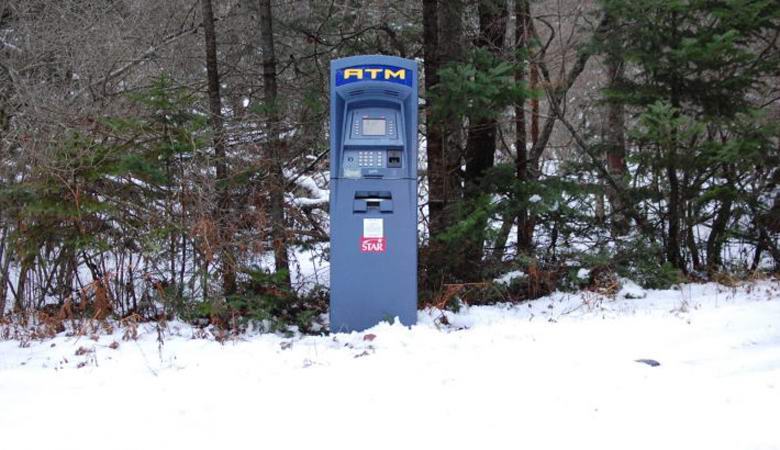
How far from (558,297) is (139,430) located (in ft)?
13.8

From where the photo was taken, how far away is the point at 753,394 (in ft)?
10.5

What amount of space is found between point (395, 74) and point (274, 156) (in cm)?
200

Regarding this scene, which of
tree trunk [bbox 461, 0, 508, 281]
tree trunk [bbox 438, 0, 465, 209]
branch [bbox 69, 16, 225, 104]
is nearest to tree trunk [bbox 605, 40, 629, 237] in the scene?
tree trunk [bbox 461, 0, 508, 281]

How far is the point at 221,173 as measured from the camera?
5.76 meters

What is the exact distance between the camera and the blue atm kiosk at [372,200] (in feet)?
15.3

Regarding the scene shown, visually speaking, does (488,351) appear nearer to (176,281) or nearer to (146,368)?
(146,368)

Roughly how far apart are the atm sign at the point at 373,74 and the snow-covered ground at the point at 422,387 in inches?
74.7

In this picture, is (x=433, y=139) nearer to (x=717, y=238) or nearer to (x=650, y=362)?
(x=650, y=362)

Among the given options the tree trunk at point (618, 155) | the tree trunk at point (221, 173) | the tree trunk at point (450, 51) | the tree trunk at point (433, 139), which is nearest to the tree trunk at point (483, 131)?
the tree trunk at point (450, 51)

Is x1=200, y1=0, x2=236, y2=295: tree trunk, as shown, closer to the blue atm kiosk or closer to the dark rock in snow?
the blue atm kiosk

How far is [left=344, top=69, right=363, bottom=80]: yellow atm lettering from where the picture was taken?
4.55 metres

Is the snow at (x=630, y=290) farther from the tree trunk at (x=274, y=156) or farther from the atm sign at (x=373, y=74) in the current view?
the tree trunk at (x=274, y=156)

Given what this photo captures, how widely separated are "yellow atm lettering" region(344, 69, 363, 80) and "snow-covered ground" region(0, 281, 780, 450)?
1.92 metres

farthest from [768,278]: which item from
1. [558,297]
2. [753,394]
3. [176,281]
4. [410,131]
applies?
[176,281]
